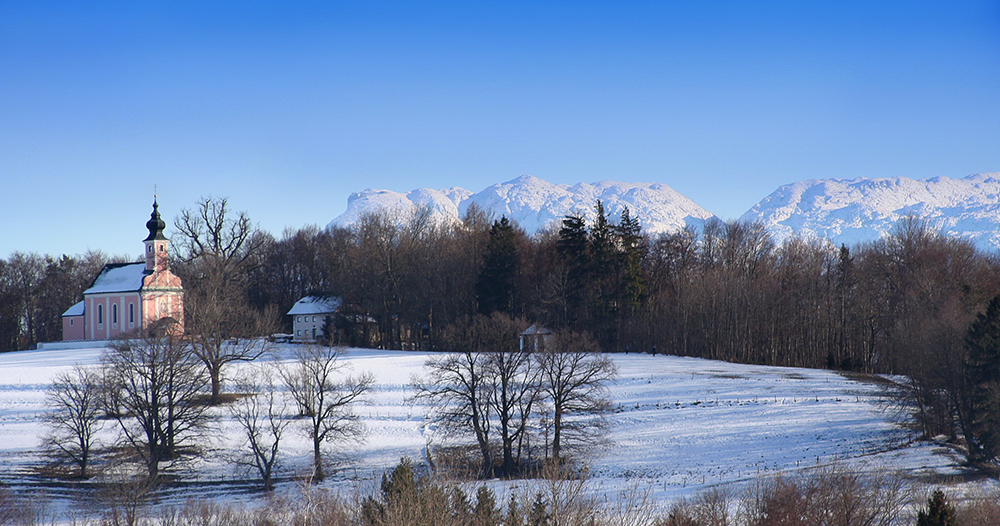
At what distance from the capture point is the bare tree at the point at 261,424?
35.5 meters

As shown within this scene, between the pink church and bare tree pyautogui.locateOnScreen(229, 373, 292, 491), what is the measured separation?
30522 millimetres

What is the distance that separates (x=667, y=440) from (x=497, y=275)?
36.8 m

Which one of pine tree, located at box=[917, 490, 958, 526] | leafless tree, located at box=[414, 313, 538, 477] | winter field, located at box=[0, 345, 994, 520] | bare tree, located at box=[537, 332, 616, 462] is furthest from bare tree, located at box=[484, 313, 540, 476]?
pine tree, located at box=[917, 490, 958, 526]

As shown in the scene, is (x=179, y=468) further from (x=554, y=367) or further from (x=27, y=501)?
(x=554, y=367)

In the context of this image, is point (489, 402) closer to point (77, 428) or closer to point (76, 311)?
point (77, 428)

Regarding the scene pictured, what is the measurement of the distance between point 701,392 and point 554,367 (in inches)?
458

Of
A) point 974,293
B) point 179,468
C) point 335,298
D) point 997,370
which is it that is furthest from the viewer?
point 335,298

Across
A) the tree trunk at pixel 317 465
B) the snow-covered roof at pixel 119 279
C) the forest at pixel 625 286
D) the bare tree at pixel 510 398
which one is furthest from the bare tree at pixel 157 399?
the snow-covered roof at pixel 119 279

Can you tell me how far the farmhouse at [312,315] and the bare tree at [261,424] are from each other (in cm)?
2720

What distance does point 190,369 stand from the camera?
41656 mm

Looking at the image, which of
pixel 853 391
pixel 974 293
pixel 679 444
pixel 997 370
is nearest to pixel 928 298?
pixel 974 293

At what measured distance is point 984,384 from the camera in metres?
32.6

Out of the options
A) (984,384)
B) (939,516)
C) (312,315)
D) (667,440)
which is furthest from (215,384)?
(939,516)

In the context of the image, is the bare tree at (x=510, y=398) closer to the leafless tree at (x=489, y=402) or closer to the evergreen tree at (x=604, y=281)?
the leafless tree at (x=489, y=402)
